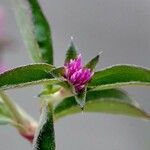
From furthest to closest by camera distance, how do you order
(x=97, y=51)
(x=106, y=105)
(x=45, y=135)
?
1. (x=97, y=51)
2. (x=106, y=105)
3. (x=45, y=135)

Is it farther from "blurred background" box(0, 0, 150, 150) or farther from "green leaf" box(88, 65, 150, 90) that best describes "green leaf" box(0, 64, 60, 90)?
"blurred background" box(0, 0, 150, 150)

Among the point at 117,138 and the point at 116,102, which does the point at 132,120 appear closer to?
the point at 117,138

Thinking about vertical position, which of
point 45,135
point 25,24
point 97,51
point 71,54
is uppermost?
point 97,51

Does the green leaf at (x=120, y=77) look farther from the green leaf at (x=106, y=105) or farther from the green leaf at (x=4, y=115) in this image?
the green leaf at (x=4, y=115)

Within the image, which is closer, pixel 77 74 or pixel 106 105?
pixel 77 74

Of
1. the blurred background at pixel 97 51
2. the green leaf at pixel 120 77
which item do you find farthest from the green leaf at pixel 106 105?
the blurred background at pixel 97 51

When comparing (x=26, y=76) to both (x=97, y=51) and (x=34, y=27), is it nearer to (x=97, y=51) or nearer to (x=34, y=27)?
(x=34, y=27)

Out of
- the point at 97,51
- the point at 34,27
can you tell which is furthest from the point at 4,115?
the point at 97,51

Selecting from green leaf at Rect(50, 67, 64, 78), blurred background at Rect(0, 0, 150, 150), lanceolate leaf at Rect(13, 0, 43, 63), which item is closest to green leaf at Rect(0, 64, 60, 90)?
green leaf at Rect(50, 67, 64, 78)
